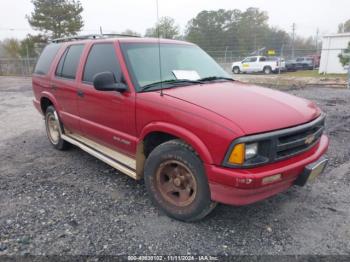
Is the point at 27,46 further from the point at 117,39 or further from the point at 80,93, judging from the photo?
the point at 117,39

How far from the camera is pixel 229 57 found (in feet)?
94.6

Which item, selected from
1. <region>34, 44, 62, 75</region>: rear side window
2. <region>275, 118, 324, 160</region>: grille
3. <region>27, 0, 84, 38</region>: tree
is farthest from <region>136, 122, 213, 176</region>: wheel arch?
<region>27, 0, 84, 38</region>: tree

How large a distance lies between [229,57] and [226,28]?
1978cm

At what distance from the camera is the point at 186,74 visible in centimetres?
350

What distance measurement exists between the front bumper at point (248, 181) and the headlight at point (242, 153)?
0.28 ft

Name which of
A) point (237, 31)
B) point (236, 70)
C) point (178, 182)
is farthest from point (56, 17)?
point (178, 182)

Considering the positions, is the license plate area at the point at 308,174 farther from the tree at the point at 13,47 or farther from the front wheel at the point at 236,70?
the tree at the point at 13,47

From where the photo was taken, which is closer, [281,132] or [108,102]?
[281,132]

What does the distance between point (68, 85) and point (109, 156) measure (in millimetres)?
1341

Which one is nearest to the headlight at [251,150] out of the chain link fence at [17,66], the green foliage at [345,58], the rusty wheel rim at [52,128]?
the rusty wheel rim at [52,128]

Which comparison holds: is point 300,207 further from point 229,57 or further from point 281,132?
point 229,57

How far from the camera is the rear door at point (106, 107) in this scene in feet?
10.8

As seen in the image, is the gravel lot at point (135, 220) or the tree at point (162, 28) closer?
the gravel lot at point (135, 220)

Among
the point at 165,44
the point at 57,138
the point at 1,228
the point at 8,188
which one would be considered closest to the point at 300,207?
the point at 165,44
